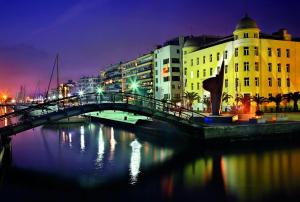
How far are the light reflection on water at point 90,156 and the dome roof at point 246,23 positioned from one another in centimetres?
3719

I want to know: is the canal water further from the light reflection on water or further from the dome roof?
the dome roof

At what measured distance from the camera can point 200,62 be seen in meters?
90.9

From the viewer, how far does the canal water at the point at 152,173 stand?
949 inches

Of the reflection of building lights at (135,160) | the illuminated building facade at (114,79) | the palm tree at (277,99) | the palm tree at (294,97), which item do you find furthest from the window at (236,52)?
the illuminated building facade at (114,79)

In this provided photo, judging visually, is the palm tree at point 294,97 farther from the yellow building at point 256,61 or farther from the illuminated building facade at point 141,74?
the illuminated building facade at point 141,74

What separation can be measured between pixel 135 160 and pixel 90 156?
5.44 metres

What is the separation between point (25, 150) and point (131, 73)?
377 ft

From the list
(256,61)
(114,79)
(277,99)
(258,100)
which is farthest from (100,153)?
(114,79)

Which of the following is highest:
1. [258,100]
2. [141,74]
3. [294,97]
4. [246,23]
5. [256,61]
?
[246,23]

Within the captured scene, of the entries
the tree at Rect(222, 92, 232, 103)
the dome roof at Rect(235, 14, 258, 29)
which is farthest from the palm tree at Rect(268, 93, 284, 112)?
the dome roof at Rect(235, 14, 258, 29)

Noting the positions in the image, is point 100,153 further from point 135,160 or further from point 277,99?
point 277,99

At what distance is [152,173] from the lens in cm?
3058

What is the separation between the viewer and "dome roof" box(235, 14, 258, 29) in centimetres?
7456

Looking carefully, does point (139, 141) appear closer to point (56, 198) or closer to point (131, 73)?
point (56, 198)
